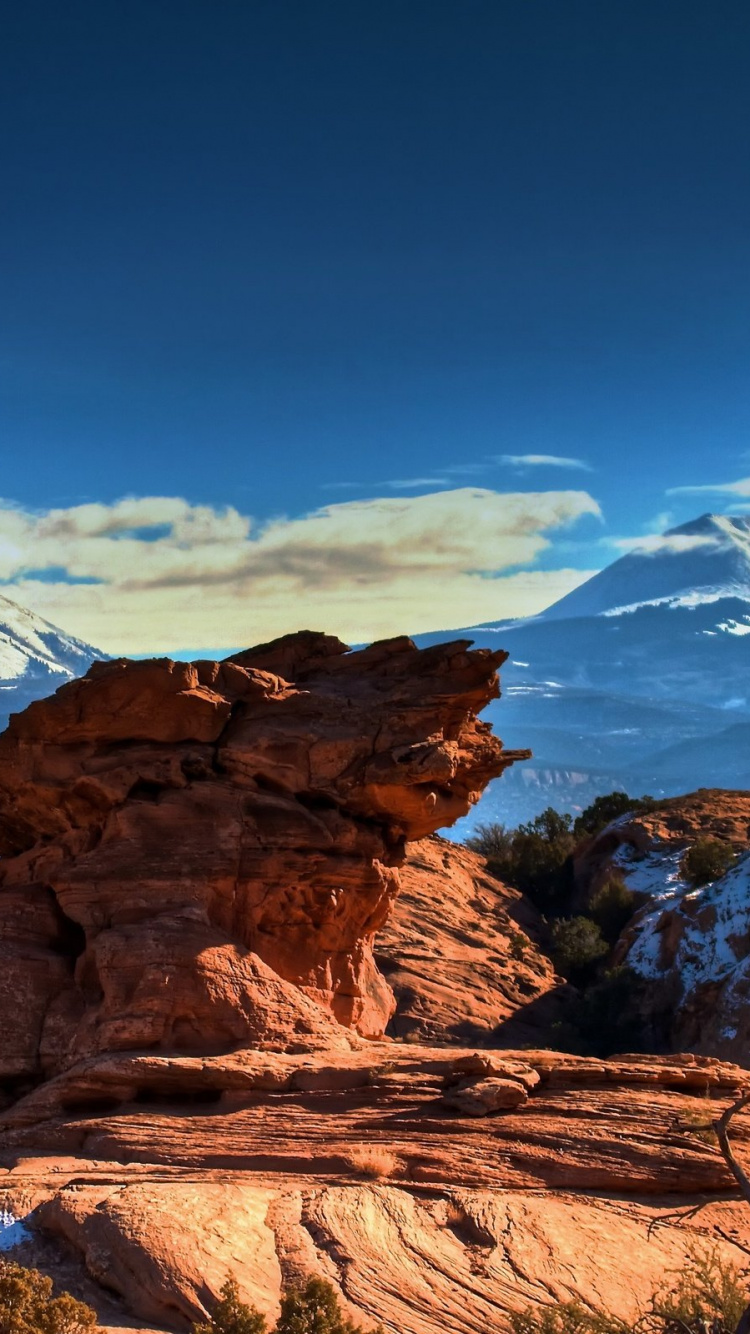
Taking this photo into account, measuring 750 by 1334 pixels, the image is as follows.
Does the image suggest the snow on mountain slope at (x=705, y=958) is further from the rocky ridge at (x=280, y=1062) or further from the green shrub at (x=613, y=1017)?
the rocky ridge at (x=280, y=1062)

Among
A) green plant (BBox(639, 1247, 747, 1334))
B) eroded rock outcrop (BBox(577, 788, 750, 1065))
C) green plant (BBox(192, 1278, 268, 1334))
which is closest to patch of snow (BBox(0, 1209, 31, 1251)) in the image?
green plant (BBox(192, 1278, 268, 1334))

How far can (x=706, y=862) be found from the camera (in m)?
49.4

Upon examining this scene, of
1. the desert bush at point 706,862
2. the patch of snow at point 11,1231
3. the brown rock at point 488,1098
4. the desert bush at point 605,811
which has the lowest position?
the patch of snow at point 11,1231

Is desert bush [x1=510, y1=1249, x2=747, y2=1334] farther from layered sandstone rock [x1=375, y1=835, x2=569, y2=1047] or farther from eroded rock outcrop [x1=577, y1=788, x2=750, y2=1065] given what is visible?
eroded rock outcrop [x1=577, y1=788, x2=750, y2=1065]

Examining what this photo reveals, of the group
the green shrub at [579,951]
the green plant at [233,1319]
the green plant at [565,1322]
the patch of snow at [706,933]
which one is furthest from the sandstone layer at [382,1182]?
the green shrub at [579,951]

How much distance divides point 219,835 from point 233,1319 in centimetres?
1038

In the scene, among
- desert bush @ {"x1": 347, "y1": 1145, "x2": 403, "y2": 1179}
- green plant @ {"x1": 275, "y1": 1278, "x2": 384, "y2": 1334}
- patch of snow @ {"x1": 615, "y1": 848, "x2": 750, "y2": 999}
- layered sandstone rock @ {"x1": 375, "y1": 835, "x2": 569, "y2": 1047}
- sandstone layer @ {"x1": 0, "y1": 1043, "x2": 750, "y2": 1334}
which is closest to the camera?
green plant @ {"x1": 275, "y1": 1278, "x2": 384, "y2": 1334}

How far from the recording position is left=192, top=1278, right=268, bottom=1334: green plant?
53.1 feet

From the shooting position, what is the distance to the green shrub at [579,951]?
47688mm

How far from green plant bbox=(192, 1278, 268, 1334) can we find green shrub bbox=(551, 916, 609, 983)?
104 ft

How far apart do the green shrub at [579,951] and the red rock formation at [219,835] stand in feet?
66.4

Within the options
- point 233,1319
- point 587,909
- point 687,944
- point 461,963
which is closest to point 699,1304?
point 233,1319

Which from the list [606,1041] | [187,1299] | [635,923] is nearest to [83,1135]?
[187,1299]

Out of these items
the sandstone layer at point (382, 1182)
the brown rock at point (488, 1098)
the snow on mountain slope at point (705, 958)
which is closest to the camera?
the sandstone layer at point (382, 1182)
